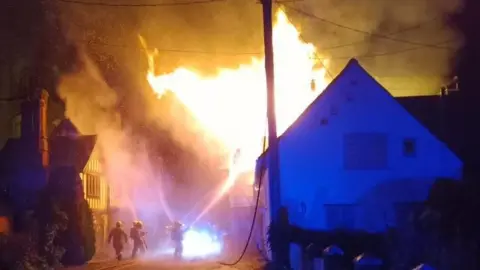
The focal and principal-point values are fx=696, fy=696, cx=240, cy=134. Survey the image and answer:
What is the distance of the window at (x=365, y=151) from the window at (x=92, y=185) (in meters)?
16.4

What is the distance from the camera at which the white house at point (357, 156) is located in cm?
2669

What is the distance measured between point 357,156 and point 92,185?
1738 centimetres

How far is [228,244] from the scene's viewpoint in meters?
37.7

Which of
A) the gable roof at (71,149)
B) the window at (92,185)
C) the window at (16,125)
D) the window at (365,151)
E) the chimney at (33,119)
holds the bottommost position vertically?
the window at (92,185)

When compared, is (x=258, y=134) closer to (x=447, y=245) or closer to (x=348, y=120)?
(x=348, y=120)

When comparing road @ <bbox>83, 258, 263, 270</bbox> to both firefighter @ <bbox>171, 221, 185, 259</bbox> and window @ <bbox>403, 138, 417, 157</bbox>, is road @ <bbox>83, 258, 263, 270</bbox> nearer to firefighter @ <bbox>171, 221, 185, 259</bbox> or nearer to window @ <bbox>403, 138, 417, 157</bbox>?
firefighter @ <bbox>171, 221, 185, 259</bbox>

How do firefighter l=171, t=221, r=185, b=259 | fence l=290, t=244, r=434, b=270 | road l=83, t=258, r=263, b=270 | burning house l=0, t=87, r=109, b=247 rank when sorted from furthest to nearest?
burning house l=0, t=87, r=109, b=247
firefighter l=171, t=221, r=185, b=259
road l=83, t=258, r=263, b=270
fence l=290, t=244, r=434, b=270

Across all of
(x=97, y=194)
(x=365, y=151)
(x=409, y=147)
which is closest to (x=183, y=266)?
(x=365, y=151)

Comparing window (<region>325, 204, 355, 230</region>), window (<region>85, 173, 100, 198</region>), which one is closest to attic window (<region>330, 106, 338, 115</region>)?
window (<region>325, 204, 355, 230</region>)

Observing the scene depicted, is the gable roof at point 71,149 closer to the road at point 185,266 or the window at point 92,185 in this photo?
the window at point 92,185

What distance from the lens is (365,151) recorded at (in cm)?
2675

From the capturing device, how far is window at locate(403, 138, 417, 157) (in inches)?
1061

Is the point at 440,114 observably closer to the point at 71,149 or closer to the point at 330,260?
the point at 330,260

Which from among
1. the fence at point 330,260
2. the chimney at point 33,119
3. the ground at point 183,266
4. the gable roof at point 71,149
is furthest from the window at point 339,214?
the gable roof at point 71,149
